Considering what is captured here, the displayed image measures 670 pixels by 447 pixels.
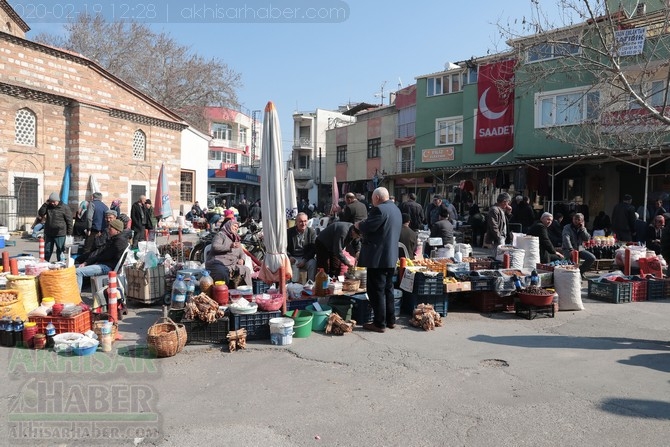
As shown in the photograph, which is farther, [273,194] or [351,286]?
[351,286]

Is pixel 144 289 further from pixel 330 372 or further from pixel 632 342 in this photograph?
pixel 632 342

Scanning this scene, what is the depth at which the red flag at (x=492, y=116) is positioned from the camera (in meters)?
23.8

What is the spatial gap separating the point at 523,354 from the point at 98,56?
114ft

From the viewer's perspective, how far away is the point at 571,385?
480cm

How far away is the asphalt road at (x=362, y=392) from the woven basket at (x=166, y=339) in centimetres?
11

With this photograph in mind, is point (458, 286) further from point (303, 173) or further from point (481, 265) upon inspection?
point (303, 173)

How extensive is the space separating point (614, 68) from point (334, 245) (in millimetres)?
5857

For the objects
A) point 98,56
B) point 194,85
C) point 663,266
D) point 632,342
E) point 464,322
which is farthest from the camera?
point 194,85

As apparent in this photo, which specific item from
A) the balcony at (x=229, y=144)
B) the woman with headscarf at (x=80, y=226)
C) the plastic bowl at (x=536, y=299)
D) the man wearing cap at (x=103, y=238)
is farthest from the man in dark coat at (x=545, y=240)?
the balcony at (x=229, y=144)

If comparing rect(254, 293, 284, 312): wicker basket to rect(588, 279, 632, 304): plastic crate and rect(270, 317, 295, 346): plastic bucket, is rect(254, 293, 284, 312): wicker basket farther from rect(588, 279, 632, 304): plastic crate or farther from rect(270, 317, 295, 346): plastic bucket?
rect(588, 279, 632, 304): plastic crate

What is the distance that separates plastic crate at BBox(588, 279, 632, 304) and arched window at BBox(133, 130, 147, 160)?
22.2m

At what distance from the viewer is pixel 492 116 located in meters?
24.8

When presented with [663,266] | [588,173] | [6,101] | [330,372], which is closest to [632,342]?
[330,372]

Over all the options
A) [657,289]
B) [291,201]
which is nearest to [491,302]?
[657,289]
